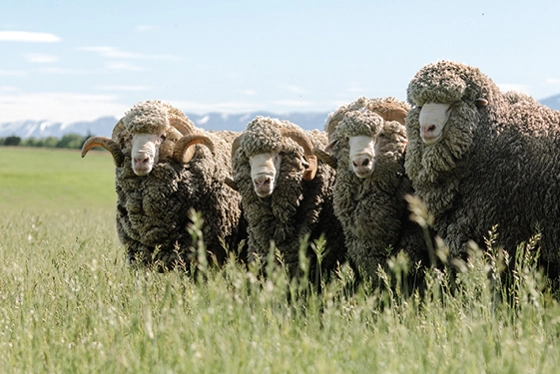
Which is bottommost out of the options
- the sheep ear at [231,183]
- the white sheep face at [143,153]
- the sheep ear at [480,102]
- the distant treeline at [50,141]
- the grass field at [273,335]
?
the distant treeline at [50,141]

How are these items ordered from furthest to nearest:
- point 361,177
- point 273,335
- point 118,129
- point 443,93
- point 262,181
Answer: point 118,129
point 262,181
point 361,177
point 443,93
point 273,335

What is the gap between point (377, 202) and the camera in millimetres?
7191

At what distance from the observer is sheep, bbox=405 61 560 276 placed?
21.1ft

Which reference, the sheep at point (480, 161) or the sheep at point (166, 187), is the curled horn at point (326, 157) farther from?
the sheep at point (166, 187)

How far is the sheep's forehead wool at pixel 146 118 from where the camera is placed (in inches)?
326

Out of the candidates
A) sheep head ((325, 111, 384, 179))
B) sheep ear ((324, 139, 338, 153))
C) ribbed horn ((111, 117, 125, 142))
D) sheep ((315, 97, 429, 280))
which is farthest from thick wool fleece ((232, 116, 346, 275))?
ribbed horn ((111, 117, 125, 142))

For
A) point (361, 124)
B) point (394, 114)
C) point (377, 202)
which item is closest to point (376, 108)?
point (394, 114)

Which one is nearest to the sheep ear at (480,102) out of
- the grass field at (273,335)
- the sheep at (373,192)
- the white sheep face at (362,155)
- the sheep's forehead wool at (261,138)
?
the sheep at (373,192)

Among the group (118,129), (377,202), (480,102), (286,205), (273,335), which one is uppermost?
(480,102)

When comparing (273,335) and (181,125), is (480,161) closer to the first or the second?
(273,335)

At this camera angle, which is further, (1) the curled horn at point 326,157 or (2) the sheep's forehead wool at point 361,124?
(1) the curled horn at point 326,157

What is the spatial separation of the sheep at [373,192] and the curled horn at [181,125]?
6.80 feet

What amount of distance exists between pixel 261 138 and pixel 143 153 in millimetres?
1475

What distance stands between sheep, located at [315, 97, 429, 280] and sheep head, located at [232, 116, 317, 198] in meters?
0.46
